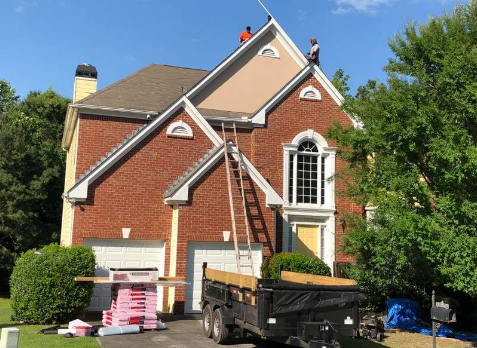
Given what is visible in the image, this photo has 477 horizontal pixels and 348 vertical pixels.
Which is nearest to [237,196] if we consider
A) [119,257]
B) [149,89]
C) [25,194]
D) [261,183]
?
[261,183]

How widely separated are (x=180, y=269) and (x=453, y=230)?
733 centimetres

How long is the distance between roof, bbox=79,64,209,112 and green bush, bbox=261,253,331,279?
7.00m

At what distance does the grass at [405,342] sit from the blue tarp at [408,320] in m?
0.67

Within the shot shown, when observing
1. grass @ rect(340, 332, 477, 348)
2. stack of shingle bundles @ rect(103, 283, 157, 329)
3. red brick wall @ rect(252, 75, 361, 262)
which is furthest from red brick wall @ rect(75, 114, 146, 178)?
grass @ rect(340, 332, 477, 348)

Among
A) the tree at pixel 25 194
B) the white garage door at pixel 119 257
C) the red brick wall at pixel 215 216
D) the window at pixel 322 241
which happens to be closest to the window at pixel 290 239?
the window at pixel 322 241

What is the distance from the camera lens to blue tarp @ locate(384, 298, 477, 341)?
13.4 metres

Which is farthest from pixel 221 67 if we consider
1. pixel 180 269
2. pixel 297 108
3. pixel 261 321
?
pixel 261 321

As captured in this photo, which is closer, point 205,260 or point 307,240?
point 205,260

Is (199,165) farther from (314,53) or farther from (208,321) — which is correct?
(314,53)

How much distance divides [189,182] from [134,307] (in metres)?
4.17

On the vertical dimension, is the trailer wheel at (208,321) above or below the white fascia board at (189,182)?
below

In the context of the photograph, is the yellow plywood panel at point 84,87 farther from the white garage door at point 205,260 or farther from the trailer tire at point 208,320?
the trailer tire at point 208,320

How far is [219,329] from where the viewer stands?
9.97 m

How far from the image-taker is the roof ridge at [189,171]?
14539mm
